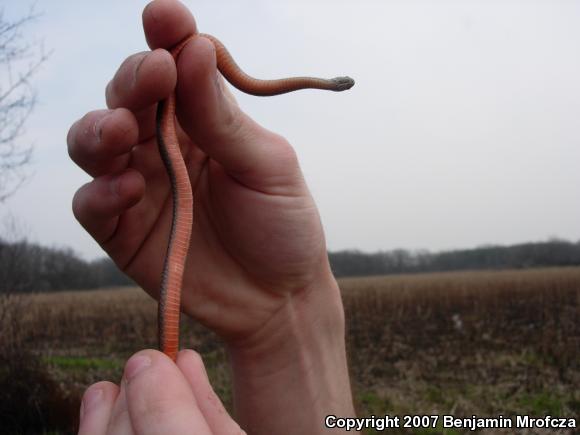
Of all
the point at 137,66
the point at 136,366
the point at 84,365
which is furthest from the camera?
the point at 84,365

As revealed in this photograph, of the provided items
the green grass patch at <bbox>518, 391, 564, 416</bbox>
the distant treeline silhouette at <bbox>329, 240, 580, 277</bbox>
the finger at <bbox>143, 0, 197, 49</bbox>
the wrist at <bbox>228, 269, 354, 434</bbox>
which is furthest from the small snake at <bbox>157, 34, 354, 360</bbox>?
the distant treeline silhouette at <bbox>329, 240, 580, 277</bbox>

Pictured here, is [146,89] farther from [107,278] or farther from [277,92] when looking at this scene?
[107,278]

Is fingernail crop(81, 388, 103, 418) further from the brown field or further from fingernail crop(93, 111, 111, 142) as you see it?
the brown field

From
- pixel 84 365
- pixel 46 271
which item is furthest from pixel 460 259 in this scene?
pixel 84 365

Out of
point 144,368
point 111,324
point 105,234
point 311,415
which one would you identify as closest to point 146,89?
point 105,234

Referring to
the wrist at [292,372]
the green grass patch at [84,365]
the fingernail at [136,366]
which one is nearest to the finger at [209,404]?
the fingernail at [136,366]

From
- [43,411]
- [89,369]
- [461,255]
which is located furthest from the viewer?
[461,255]

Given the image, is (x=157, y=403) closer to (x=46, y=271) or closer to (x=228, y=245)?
(x=228, y=245)
